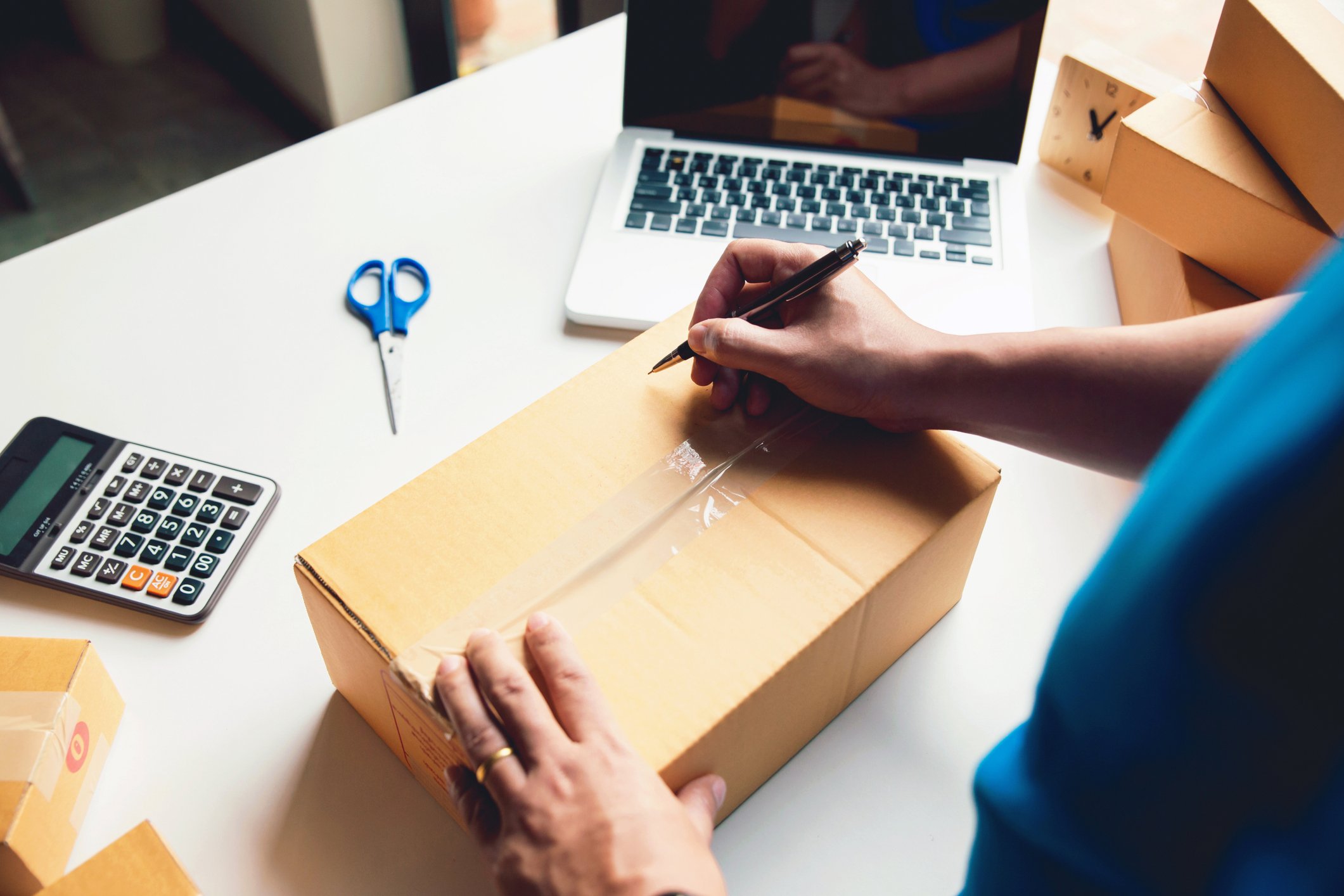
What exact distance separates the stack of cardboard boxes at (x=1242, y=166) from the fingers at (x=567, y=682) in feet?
1.78

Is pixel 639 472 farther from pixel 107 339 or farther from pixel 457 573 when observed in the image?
pixel 107 339

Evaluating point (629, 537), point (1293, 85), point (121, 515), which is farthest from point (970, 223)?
point (121, 515)

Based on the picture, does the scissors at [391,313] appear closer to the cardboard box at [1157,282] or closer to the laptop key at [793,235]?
the laptop key at [793,235]

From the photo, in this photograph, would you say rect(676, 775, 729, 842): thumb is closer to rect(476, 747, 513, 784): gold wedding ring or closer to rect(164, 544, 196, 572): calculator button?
rect(476, 747, 513, 784): gold wedding ring

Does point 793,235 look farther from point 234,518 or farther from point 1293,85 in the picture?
point 234,518

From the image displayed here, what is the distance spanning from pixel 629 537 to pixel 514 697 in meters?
0.12

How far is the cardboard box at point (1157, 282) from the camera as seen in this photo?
29.7 inches

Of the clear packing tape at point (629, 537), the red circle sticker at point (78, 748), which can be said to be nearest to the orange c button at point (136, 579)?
the red circle sticker at point (78, 748)

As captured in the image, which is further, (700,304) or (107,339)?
(107,339)

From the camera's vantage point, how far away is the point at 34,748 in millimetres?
517

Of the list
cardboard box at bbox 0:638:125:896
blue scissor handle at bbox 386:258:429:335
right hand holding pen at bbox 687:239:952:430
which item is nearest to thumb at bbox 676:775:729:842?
right hand holding pen at bbox 687:239:952:430

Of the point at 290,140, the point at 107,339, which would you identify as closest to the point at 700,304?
the point at 107,339

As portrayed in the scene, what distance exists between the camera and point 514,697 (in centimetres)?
48

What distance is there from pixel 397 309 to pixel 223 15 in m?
1.80
